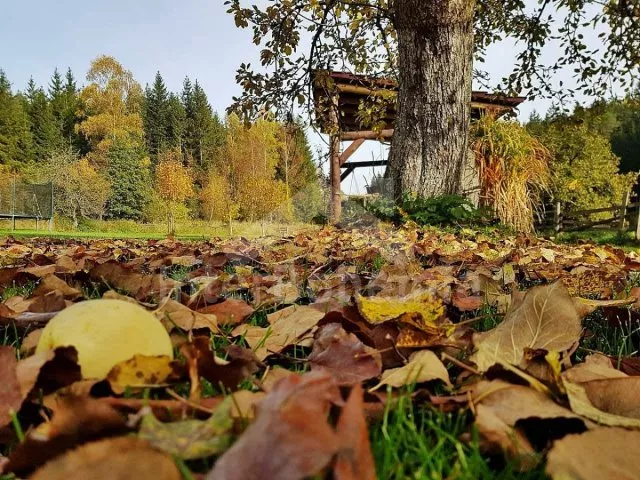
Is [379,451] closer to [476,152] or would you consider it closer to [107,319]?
[107,319]

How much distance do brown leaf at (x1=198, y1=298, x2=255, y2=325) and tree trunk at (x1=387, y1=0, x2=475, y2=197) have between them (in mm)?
5331

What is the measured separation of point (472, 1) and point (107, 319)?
651 cm

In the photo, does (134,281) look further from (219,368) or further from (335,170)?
(335,170)

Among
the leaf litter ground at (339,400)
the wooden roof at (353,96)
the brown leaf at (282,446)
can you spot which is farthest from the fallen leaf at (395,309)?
the wooden roof at (353,96)

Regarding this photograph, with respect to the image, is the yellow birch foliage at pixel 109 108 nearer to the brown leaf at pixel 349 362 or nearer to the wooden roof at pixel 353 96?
the wooden roof at pixel 353 96

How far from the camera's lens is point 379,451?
543 mm

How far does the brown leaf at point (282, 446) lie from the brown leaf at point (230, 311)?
2.68ft

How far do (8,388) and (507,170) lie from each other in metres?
9.50

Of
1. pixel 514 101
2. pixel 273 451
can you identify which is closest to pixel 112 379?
pixel 273 451

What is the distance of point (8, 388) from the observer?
0.64 metres

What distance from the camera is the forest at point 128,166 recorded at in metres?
35.8

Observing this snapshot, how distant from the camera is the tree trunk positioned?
6.06 meters

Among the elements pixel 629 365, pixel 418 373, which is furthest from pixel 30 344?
pixel 629 365

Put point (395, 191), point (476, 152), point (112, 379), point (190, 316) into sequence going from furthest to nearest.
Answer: point (476, 152)
point (395, 191)
point (190, 316)
point (112, 379)
